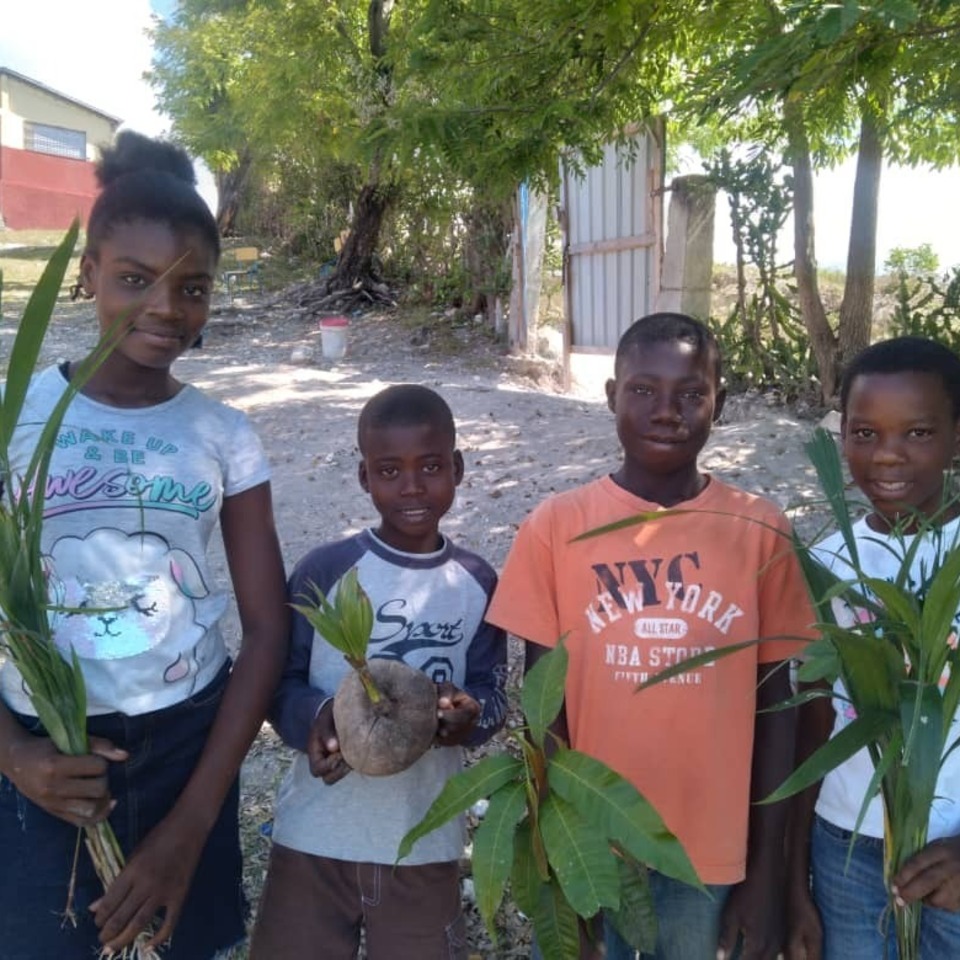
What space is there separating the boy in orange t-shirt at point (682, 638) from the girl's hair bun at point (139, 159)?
0.88 m

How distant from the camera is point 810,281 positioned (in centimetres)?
625

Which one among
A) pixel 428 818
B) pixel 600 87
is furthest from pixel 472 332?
pixel 428 818

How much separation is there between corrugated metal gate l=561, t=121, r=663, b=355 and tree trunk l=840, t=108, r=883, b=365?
154 cm

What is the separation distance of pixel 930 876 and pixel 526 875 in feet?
1.77

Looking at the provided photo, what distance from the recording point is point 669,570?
5.21 ft

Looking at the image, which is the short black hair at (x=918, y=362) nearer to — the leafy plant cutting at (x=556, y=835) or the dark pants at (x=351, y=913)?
the leafy plant cutting at (x=556, y=835)

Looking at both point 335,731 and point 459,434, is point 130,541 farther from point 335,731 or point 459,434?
point 459,434

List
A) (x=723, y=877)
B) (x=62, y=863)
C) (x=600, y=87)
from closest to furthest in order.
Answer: (x=62, y=863), (x=723, y=877), (x=600, y=87)

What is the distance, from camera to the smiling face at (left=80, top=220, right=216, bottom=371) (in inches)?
57.9

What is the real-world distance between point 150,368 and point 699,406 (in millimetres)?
921

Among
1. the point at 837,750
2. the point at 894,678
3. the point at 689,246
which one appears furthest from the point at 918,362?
the point at 689,246

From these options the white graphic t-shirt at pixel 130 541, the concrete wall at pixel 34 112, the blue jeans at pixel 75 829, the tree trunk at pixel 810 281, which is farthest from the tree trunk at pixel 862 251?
the concrete wall at pixel 34 112

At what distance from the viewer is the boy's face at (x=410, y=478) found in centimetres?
169

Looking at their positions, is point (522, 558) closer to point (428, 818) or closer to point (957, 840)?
point (428, 818)
